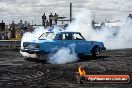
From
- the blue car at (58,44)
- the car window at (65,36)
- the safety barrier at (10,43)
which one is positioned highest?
the car window at (65,36)

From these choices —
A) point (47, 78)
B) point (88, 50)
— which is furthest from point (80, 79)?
point (88, 50)

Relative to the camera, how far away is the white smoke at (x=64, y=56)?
1739 cm

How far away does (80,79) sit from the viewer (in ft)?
36.2

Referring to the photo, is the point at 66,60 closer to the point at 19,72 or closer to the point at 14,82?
the point at 19,72

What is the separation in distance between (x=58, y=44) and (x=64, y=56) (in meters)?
0.71

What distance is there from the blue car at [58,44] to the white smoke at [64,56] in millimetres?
196

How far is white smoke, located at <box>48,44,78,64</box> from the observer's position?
57.1 ft

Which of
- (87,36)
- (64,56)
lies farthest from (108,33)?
(64,56)

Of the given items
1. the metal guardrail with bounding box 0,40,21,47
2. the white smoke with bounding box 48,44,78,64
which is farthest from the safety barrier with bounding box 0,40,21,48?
the white smoke with bounding box 48,44,78,64

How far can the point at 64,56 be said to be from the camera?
17.7 meters

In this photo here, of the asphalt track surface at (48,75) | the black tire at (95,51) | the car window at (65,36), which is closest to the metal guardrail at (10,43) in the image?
the black tire at (95,51)

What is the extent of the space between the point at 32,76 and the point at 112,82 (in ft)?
11.0

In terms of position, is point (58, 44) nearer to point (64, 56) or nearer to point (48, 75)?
point (64, 56)

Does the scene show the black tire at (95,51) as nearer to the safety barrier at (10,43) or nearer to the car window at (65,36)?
the car window at (65,36)
